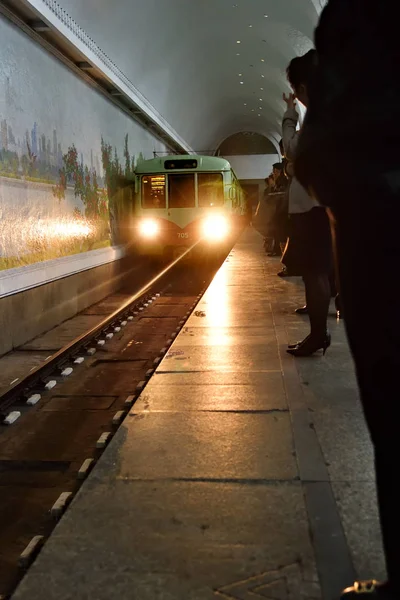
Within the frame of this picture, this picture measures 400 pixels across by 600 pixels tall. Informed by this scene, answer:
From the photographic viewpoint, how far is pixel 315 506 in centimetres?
222

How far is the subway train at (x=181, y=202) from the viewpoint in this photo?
1585 centimetres

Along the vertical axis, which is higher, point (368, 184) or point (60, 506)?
point (368, 184)

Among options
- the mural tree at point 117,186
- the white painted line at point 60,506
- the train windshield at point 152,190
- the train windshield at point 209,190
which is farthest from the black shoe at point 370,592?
the train windshield at point 152,190

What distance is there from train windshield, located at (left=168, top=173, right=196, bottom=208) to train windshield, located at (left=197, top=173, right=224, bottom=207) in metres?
0.21

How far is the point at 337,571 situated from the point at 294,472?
0.73 metres

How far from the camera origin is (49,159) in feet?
32.2

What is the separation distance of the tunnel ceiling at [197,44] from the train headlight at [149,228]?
3654mm

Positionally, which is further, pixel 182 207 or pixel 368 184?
pixel 182 207

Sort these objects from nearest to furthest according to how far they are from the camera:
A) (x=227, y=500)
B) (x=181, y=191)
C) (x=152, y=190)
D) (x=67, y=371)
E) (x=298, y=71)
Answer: (x=227, y=500), (x=298, y=71), (x=67, y=371), (x=181, y=191), (x=152, y=190)

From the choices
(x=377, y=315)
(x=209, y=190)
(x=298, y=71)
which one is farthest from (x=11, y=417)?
(x=209, y=190)

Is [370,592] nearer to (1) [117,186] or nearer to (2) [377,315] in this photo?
(2) [377,315]

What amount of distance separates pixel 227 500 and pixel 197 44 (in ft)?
57.8

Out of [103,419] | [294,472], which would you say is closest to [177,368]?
[103,419]

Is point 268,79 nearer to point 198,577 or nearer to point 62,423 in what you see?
point 62,423
